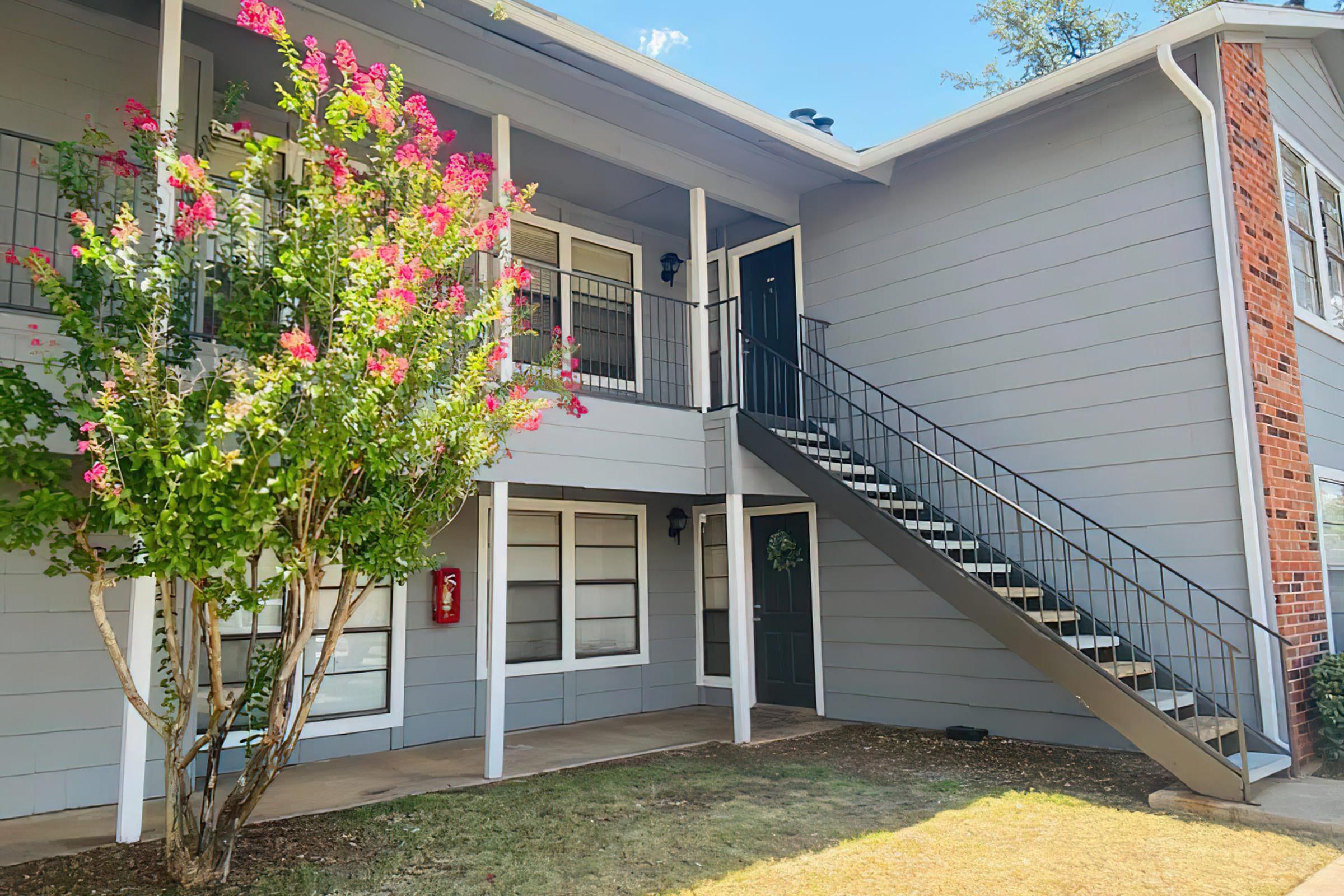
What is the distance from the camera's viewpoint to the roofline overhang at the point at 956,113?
5797mm

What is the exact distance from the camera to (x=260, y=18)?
12.4 ft

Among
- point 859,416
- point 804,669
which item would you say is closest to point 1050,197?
point 859,416

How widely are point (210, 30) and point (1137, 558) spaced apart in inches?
278

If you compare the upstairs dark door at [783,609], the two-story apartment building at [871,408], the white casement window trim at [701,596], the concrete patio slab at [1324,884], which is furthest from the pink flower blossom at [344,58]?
the white casement window trim at [701,596]

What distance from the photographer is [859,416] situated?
8094 mm

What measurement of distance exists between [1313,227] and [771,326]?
452 cm

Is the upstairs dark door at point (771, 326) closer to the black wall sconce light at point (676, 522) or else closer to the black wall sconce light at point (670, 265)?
the black wall sconce light at point (670, 265)

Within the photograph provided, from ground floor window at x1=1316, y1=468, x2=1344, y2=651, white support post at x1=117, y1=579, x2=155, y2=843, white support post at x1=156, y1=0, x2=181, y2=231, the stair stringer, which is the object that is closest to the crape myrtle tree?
white support post at x1=117, y1=579, x2=155, y2=843

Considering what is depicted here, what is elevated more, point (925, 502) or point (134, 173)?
point (134, 173)

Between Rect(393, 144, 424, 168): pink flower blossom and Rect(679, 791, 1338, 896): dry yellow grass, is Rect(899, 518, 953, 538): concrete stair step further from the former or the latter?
Rect(393, 144, 424, 168): pink flower blossom

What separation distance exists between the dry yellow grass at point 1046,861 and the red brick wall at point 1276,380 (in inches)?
67.2

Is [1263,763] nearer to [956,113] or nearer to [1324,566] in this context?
[1324,566]

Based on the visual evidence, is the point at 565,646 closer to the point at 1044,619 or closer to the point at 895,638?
the point at 895,638

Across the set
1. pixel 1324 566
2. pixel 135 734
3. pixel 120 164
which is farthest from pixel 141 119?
pixel 1324 566
